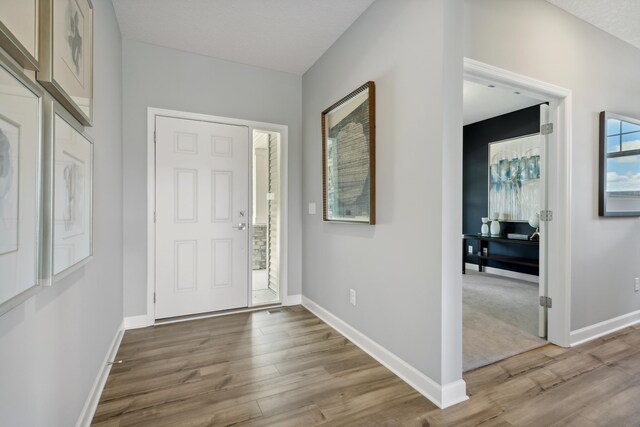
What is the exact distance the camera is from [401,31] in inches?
78.7

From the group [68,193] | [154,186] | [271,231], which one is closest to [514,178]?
[271,231]

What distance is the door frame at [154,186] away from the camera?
114 inches

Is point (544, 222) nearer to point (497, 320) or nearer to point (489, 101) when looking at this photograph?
point (497, 320)

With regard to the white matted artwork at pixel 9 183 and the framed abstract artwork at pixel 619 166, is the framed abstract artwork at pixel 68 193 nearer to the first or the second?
the white matted artwork at pixel 9 183

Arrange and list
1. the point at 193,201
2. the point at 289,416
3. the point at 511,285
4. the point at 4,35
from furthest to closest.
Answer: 1. the point at 511,285
2. the point at 193,201
3. the point at 289,416
4. the point at 4,35

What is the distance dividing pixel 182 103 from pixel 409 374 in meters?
3.06

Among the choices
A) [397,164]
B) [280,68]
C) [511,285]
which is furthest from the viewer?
[511,285]

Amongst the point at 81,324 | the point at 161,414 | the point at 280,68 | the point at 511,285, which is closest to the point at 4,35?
the point at 81,324

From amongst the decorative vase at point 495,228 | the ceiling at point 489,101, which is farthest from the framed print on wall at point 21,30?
the decorative vase at point 495,228

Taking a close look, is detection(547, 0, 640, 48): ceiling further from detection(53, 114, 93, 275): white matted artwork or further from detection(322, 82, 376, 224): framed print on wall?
detection(53, 114, 93, 275): white matted artwork

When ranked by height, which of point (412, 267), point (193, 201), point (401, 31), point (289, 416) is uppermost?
point (401, 31)

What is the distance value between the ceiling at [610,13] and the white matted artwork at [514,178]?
2.15 metres

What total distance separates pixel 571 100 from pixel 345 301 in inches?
96.7

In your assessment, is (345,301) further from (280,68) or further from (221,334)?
(280,68)
